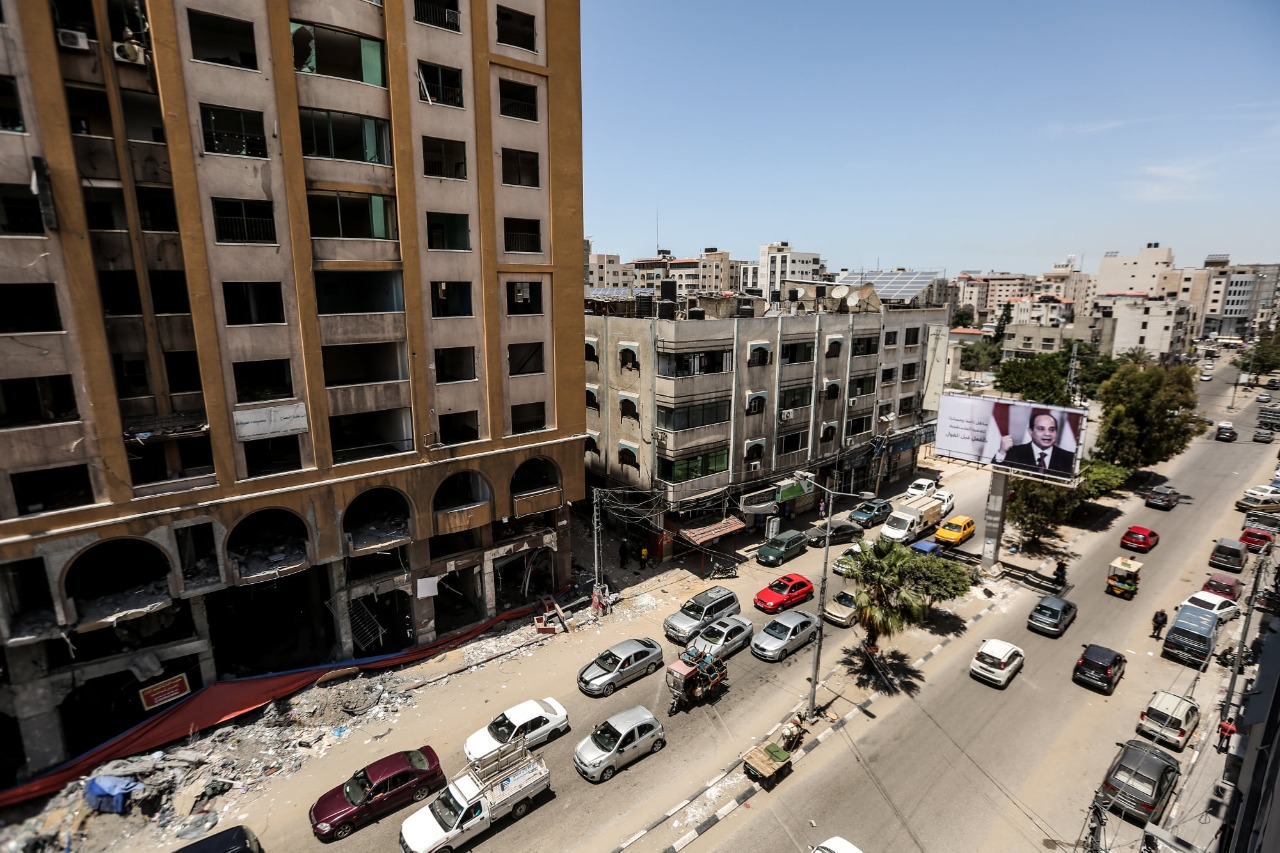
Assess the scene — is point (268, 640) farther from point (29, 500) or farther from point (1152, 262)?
point (1152, 262)

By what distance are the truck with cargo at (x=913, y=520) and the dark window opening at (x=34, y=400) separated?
45187 millimetres

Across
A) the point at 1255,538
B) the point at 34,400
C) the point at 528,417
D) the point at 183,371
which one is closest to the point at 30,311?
the point at 34,400

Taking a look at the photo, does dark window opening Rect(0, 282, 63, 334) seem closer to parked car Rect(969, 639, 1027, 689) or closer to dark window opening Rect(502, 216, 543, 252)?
dark window opening Rect(502, 216, 543, 252)

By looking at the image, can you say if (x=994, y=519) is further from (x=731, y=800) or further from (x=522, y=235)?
(x=522, y=235)

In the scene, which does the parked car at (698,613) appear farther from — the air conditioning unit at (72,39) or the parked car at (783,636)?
the air conditioning unit at (72,39)

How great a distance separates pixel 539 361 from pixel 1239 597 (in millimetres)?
44985

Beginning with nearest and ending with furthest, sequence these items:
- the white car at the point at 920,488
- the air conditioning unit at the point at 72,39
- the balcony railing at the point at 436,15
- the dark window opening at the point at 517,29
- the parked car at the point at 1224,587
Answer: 1. the air conditioning unit at the point at 72,39
2. the balcony railing at the point at 436,15
3. the dark window opening at the point at 517,29
4. the parked car at the point at 1224,587
5. the white car at the point at 920,488

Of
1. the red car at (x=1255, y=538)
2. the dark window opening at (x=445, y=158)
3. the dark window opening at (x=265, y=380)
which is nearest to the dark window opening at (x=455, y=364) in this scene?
the dark window opening at (x=265, y=380)

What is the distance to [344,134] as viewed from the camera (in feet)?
96.8

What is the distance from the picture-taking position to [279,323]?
26.6m

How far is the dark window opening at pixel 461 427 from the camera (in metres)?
32.1

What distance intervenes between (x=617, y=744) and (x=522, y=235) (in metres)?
25.1

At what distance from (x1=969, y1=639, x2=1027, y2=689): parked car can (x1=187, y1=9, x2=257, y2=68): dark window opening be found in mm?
42185

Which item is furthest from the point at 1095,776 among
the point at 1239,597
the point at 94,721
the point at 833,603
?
the point at 94,721
